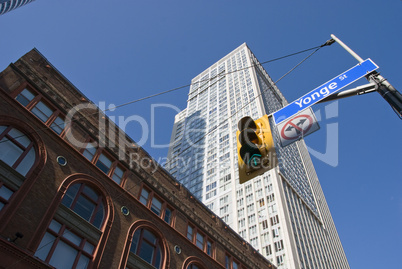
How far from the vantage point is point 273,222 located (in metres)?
60.5

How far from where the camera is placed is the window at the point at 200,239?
25.3 metres

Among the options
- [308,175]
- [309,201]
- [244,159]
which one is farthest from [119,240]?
[308,175]

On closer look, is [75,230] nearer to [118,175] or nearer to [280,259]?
[118,175]

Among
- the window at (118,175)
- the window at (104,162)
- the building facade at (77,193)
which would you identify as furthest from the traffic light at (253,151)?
the window at (118,175)

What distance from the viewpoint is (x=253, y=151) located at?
23.9ft

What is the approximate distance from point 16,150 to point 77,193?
4.20 meters

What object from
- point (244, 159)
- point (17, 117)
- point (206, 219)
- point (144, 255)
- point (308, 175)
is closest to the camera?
point (244, 159)

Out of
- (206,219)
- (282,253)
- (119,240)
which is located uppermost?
(282,253)

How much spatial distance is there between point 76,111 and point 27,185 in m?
7.36

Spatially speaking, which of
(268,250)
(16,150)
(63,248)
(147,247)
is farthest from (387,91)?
(268,250)

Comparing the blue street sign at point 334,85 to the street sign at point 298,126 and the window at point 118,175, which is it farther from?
the window at point 118,175

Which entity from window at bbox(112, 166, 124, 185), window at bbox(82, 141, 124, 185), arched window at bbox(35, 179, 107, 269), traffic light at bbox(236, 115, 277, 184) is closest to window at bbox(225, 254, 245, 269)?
window at bbox(112, 166, 124, 185)

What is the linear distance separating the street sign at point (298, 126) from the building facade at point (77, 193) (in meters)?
12.8

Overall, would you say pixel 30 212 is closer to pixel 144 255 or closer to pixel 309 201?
pixel 144 255
